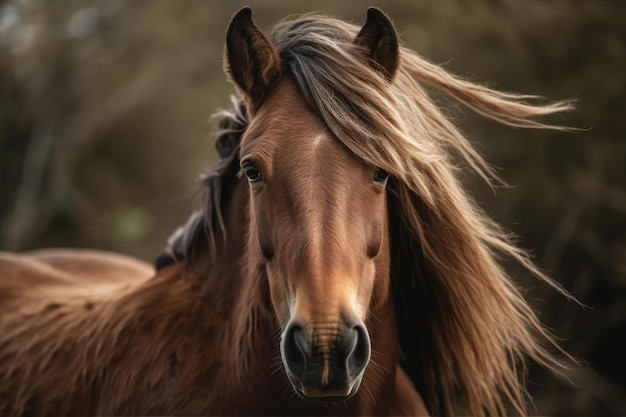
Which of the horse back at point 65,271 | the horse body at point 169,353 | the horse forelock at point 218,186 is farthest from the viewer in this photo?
the horse back at point 65,271

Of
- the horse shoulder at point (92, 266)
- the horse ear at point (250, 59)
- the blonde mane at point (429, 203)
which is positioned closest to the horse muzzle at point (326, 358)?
the blonde mane at point (429, 203)

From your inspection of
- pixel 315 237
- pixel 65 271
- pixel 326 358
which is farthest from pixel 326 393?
pixel 65 271

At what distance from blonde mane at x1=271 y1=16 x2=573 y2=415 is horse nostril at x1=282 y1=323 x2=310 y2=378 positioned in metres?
0.58

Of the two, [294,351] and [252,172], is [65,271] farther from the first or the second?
[294,351]

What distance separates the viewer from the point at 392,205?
2.63 meters

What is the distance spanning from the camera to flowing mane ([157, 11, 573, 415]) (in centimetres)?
228

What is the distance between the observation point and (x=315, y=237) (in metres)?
2.01

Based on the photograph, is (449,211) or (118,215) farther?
(118,215)

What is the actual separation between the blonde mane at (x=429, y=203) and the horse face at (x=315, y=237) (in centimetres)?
9

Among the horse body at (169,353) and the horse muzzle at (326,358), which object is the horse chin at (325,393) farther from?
the horse body at (169,353)

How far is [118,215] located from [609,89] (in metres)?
7.35

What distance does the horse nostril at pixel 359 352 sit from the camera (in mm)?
1910

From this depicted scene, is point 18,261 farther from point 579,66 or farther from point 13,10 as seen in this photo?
point 13,10

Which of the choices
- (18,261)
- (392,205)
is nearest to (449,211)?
(392,205)
